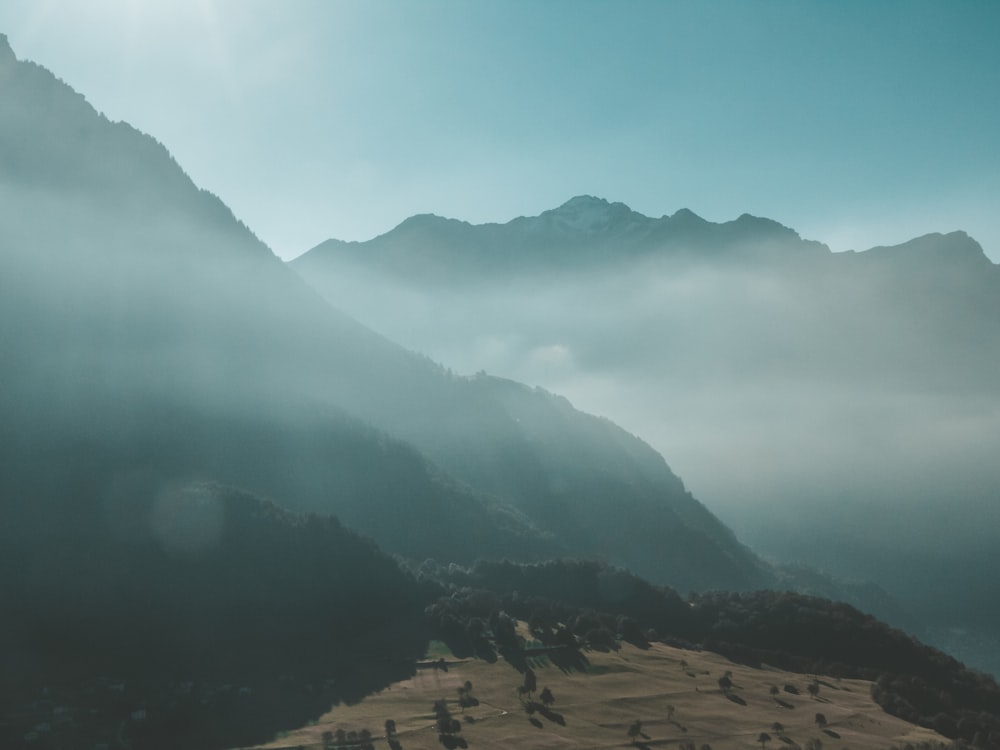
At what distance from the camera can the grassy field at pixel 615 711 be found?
307 feet

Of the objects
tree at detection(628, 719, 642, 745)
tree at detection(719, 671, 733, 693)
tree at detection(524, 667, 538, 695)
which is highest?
tree at detection(719, 671, 733, 693)

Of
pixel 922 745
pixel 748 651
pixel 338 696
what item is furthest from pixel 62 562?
pixel 922 745

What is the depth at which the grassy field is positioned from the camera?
307 ft

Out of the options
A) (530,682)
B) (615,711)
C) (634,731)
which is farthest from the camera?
(530,682)

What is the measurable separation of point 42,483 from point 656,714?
134 m

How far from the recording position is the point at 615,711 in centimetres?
10375

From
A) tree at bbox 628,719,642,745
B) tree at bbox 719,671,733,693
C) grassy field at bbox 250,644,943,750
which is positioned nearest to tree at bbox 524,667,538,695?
grassy field at bbox 250,644,943,750

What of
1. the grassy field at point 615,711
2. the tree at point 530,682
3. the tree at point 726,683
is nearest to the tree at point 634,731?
the grassy field at point 615,711

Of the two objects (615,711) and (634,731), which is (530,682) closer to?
(615,711)

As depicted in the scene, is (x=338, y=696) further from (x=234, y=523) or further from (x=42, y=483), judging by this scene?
(x=42, y=483)

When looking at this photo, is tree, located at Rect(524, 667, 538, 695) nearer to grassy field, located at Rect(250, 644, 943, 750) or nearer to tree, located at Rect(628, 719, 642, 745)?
grassy field, located at Rect(250, 644, 943, 750)

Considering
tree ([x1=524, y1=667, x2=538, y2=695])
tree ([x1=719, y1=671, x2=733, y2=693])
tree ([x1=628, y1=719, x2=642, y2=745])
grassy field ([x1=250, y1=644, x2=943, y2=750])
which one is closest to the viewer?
grassy field ([x1=250, y1=644, x2=943, y2=750])

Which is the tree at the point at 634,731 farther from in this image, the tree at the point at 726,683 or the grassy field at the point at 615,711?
the tree at the point at 726,683

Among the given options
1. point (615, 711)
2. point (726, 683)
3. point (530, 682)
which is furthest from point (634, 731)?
point (726, 683)
